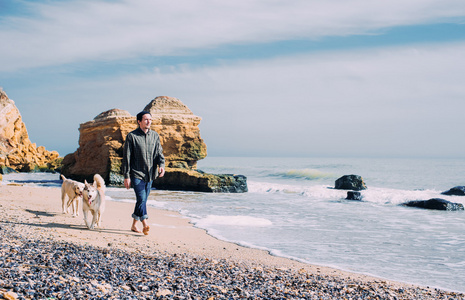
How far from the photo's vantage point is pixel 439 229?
9938 millimetres

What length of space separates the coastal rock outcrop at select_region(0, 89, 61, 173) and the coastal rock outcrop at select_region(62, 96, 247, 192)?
13.6m

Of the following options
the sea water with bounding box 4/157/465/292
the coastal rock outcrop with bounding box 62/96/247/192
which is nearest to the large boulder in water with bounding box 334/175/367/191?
the sea water with bounding box 4/157/465/292

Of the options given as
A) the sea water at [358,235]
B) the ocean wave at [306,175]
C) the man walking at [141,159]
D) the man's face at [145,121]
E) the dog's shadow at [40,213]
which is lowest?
the sea water at [358,235]

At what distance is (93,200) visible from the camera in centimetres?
714

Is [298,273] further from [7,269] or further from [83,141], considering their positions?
[83,141]

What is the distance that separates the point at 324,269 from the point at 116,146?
62.6ft

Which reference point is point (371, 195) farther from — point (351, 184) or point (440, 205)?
point (351, 184)

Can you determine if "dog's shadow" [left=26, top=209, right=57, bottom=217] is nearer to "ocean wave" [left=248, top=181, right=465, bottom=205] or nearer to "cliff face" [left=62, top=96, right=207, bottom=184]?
"ocean wave" [left=248, top=181, right=465, bottom=205]

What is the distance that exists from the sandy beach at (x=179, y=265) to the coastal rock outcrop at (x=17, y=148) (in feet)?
104

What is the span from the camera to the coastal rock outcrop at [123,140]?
75.4ft

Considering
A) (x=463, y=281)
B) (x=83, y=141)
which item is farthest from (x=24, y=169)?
(x=463, y=281)

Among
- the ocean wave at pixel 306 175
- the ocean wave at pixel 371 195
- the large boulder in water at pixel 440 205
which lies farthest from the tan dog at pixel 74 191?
the ocean wave at pixel 306 175

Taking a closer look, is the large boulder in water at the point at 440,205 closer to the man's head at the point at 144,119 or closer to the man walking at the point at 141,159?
the man walking at the point at 141,159

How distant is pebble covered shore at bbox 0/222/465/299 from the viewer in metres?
3.43
